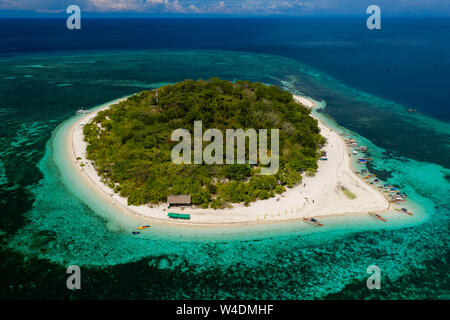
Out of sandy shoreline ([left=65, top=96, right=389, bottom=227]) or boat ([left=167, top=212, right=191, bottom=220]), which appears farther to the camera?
sandy shoreline ([left=65, top=96, right=389, bottom=227])

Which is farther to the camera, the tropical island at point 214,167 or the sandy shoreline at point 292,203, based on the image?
the tropical island at point 214,167

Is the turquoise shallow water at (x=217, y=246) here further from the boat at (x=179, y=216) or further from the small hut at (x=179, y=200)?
the small hut at (x=179, y=200)

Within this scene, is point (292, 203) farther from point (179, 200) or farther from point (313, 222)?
point (179, 200)

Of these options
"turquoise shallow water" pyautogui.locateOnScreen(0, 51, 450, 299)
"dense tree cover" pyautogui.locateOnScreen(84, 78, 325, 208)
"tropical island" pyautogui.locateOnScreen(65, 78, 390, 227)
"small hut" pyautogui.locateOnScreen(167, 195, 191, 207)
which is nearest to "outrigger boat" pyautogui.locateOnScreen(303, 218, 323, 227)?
"tropical island" pyautogui.locateOnScreen(65, 78, 390, 227)

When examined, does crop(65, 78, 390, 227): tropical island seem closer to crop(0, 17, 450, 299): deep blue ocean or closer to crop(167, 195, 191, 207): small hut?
crop(167, 195, 191, 207): small hut

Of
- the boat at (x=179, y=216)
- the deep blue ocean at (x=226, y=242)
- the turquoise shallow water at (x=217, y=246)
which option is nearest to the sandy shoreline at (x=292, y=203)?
the boat at (x=179, y=216)

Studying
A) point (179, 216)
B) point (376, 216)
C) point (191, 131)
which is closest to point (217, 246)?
point (179, 216)
